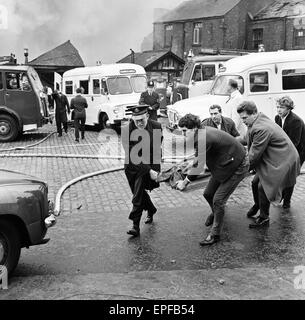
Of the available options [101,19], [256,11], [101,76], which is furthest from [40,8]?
[256,11]

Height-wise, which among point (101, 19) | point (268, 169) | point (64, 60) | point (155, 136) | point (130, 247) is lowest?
point (130, 247)

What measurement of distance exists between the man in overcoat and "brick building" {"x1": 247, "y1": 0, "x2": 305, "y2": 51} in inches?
Answer: 1227

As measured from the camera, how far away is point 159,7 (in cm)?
3903

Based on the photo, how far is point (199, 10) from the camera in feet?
129

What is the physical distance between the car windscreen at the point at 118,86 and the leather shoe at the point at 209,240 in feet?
40.9

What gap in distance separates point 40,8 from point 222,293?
2681 centimetres

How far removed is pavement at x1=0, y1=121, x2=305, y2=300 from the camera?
4.36 m

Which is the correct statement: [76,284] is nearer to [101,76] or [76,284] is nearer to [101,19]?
[101,76]

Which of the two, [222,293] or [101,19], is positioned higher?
[101,19]

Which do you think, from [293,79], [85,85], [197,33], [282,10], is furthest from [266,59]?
[197,33]

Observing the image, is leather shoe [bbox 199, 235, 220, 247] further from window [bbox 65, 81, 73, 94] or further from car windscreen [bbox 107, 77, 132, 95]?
window [bbox 65, 81, 73, 94]

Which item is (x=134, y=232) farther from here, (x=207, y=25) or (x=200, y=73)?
(x=207, y=25)

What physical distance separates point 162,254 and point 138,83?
13.2 metres
